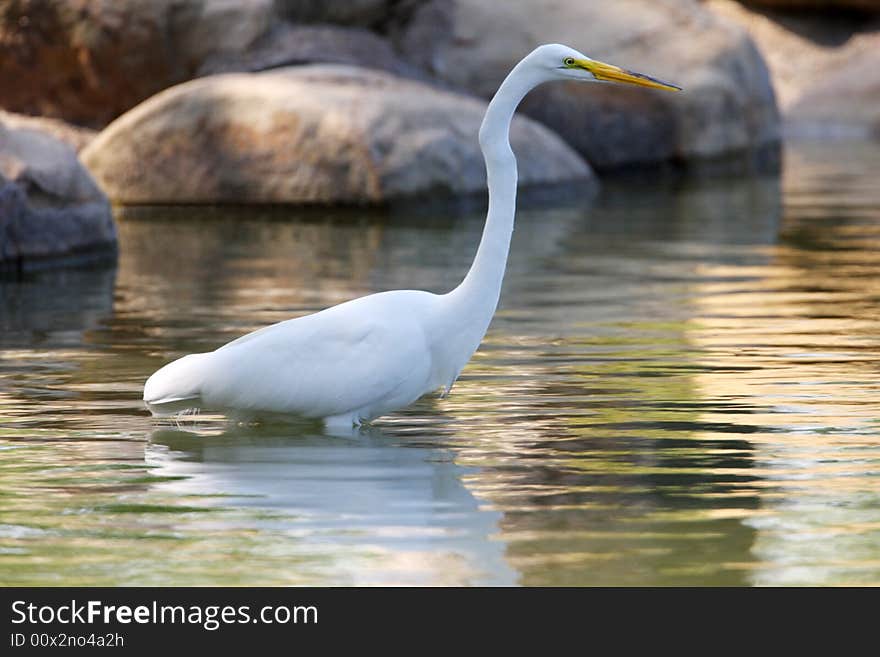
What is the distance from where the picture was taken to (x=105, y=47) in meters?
16.4

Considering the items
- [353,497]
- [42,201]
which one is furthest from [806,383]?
[42,201]

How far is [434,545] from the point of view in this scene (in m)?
4.62

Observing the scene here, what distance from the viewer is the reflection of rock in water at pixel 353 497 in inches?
175

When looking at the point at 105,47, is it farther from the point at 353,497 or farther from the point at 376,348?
the point at 353,497

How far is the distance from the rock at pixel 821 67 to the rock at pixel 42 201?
16051mm

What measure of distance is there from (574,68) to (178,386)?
178cm

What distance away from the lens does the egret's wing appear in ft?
18.7

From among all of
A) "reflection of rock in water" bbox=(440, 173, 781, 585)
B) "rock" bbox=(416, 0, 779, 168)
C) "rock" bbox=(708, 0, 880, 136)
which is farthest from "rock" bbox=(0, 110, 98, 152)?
"rock" bbox=(708, 0, 880, 136)

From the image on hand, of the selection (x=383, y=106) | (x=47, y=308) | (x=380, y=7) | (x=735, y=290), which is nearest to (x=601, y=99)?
(x=380, y=7)

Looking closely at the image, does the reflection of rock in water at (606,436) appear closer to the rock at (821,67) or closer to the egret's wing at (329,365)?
the egret's wing at (329,365)

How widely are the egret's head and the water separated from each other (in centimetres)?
125

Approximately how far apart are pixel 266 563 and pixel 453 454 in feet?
4.56
